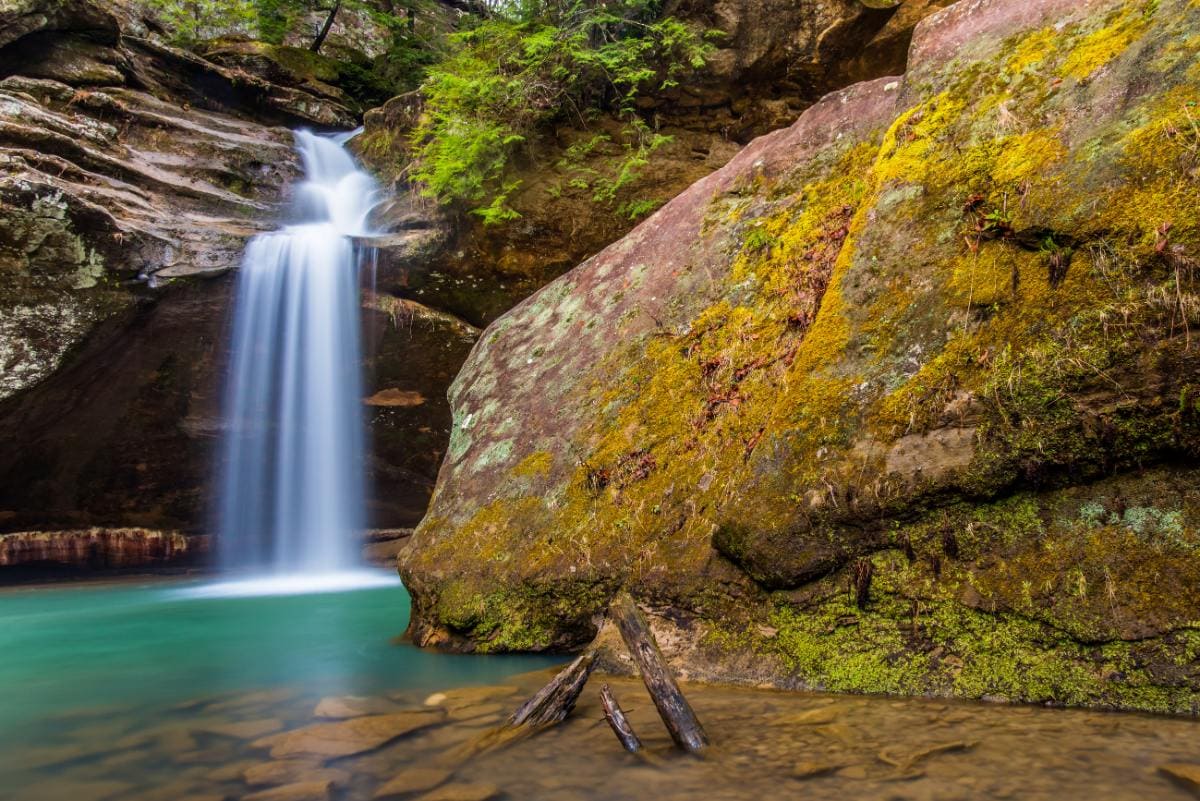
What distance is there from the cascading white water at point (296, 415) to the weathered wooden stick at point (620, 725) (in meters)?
8.41

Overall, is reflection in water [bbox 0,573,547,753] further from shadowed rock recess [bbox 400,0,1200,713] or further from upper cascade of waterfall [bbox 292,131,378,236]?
upper cascade of waterfall [bbox 292,131,378,236]

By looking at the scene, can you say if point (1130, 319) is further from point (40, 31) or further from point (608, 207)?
point (40, 31)

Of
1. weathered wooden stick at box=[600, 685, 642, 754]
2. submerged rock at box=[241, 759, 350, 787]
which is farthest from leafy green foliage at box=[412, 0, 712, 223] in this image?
weathered wooden stick at box=[600, 685, 642, 754]

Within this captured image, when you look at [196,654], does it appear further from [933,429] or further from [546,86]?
[546,86]

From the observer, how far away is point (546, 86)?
1005 centimetres

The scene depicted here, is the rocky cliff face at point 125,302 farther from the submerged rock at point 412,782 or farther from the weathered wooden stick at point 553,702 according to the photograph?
the submerged rock at point 412,782

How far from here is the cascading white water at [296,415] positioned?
10516 mm

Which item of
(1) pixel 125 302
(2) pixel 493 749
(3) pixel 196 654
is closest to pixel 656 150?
(1) pixel 125 302

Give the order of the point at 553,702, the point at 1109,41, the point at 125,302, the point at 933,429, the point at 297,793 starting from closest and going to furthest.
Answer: the point at 297,793 < the point at 553,702 < the point at 933,429 < the point at 1109,41 < the point at 125,302

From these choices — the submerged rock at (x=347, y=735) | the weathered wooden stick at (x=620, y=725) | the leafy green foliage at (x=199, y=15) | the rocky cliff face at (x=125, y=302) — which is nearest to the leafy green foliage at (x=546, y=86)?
the rocky cliff face at (x=125, y=302)

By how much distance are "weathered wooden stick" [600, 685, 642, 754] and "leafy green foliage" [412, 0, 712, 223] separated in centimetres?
846

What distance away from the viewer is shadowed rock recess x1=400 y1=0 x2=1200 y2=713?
8.18 ft

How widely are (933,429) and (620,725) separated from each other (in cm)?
180

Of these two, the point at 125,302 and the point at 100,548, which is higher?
the point at 125,302
